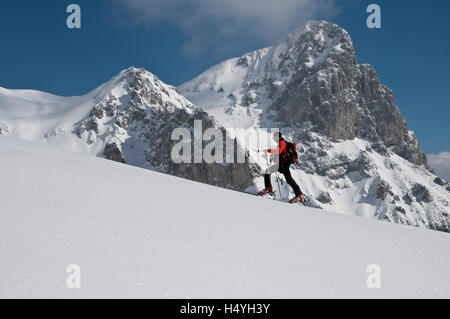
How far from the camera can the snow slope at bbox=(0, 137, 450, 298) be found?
295 centimetres

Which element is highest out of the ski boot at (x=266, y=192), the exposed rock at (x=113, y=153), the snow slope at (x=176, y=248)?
the exposed rock at (x=113, y=153)

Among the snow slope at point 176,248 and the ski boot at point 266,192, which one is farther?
the ski boot at point 266,192

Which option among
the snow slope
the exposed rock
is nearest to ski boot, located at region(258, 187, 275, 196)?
the snow slope

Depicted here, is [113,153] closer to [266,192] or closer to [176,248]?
[266,192]

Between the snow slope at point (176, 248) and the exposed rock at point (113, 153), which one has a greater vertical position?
the exposed rock at point (113, 153)

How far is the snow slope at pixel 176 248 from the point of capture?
2.95m

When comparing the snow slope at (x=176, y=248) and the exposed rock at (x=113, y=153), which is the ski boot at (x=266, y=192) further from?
the exposed rock at (x=113, y=153)

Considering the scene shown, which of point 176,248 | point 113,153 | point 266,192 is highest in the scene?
point 113,153

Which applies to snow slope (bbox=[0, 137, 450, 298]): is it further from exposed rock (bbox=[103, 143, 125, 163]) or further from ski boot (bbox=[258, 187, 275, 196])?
exposed rock (bbox=[103, 143, 125, 163])

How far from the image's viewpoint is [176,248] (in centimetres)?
367

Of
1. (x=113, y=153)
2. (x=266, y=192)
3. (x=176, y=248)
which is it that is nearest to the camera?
(x=176, y=248)

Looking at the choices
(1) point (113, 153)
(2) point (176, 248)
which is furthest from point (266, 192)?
(1) point (113, 153)

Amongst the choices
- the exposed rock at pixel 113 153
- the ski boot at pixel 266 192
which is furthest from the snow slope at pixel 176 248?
the exposed rock at pixel 113 153
